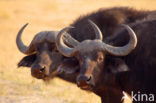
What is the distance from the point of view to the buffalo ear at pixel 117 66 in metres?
7.16

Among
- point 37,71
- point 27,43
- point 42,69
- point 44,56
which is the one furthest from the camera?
point 27,43

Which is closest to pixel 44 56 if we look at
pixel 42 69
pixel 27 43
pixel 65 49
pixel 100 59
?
pixel 42 69

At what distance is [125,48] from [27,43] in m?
13.1

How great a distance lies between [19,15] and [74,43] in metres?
23.3

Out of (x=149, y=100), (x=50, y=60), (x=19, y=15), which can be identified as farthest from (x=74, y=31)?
Answer: (x=19, y=15)

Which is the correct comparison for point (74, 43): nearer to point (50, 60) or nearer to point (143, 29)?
point (50, 60)

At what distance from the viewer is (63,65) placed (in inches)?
301

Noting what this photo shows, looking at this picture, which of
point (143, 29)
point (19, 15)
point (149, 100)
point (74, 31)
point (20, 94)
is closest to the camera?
point (149, 100)

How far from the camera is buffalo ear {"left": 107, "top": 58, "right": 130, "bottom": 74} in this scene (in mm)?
7156

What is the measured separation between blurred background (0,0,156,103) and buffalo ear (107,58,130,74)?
3.48ft

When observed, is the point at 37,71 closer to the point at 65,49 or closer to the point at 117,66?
the point at 65,49

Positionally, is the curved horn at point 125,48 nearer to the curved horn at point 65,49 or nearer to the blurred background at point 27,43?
the curved horn at point 65,49

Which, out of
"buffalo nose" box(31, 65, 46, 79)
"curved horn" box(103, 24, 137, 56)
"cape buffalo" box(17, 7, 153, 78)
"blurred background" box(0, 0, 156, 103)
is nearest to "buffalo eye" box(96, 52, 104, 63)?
"curved horn" box(103, 24, 137, 56)

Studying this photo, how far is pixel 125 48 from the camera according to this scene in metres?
7.23
